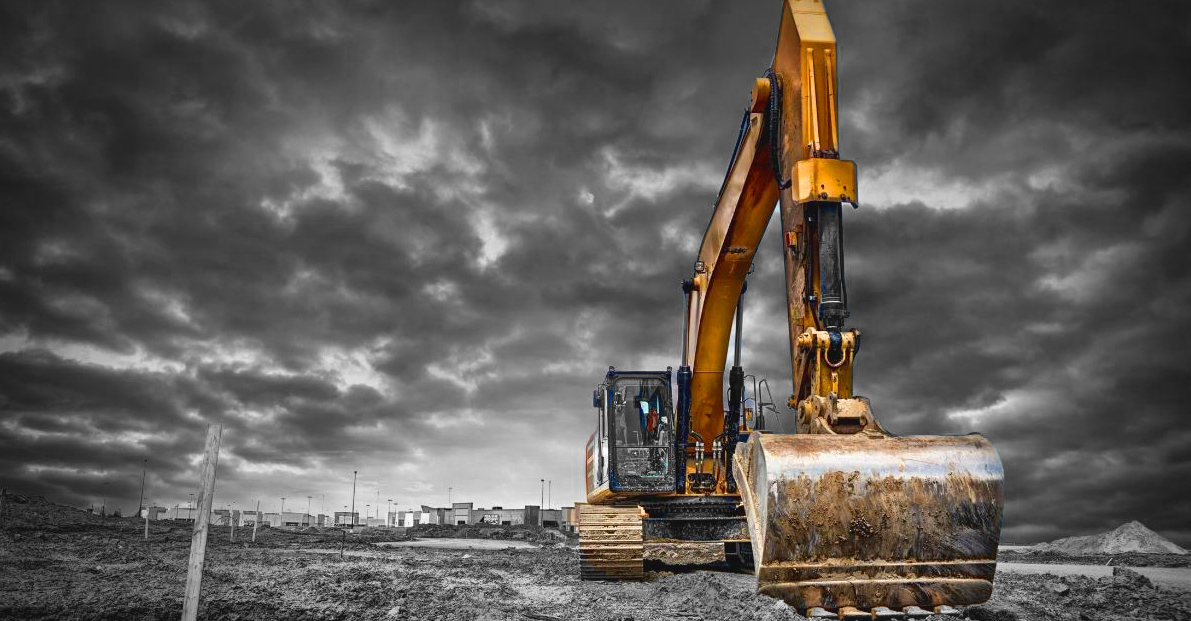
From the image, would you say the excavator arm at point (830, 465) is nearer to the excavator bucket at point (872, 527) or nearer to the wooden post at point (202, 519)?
the excavator bucket at point (872, 527)

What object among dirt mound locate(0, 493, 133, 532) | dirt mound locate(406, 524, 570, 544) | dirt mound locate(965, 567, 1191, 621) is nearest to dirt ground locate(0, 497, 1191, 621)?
dirt mound locate(965, 567, 1191, 621)

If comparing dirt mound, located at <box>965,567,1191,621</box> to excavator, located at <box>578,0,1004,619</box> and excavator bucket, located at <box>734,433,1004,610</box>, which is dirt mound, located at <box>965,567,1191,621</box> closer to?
excavator bucket, located at <box>734,433,1004,610</box>

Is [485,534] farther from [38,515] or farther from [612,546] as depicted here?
[612,546]

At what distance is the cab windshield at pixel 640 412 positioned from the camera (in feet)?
38.6

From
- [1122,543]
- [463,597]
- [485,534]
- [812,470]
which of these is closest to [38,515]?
[485,534]

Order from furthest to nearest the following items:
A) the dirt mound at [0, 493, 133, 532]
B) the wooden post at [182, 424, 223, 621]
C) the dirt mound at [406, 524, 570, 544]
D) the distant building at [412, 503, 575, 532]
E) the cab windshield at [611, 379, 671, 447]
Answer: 1. the distant building at [412, 503, 575, 532]
2. the dirt mound at [406, 524, 570, 544]
3. the dirt mound at [0, 493, 133, 532]
4. the cab windshield at [611, 379, 671, 447]
5. the wooden post at [182, 424, 223, 621]

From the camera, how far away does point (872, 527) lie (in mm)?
5730

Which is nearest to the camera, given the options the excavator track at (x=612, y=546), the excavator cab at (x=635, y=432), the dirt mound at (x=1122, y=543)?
the excavator track at (x=612, y=546)

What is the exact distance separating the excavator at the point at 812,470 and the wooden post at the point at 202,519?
4.89 meters

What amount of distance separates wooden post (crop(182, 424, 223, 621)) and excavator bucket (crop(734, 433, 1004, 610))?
5021 mm

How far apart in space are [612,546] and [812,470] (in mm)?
5670

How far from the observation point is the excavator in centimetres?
571

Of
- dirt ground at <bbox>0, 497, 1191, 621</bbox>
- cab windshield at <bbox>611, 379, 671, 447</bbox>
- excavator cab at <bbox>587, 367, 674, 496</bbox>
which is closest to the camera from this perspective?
dirt ground at <bbox>0, 497, 1191, 621</bbox>

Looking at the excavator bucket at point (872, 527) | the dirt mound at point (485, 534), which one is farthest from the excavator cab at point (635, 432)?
the dirt mound at point (485, 534)
